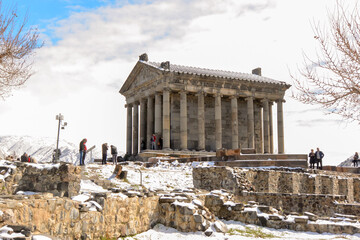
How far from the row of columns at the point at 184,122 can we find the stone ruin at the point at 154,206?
58.8 ft

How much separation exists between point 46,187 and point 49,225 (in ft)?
20.5

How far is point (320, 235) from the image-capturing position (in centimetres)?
1131

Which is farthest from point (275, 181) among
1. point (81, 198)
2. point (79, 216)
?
point (79, 216)

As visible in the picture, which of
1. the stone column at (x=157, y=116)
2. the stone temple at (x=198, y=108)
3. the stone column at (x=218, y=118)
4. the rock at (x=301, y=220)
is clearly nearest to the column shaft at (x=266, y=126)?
the stone temple at (x=198, y=108)

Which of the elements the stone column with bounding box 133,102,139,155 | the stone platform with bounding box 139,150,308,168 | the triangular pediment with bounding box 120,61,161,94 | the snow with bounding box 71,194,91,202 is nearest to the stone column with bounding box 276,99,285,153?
the triangular pediment with bounding box 120,61,161,94

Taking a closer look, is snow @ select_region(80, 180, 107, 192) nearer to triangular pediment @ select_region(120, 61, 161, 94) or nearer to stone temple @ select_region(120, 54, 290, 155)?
stone temple @ select_region(120, 54, 290, 155)

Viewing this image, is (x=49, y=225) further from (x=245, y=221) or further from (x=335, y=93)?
(x=335, y=93)

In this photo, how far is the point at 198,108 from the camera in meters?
39.1

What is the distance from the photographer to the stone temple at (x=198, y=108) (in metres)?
38.1

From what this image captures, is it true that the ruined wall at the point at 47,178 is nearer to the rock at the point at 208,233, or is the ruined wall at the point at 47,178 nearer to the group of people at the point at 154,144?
the rock at the point at 208,233

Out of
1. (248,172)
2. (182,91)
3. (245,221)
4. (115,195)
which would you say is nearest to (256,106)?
(182,91)

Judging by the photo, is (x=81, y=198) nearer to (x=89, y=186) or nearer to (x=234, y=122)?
(x=89, y=186)

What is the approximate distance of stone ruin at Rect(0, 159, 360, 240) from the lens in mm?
7449

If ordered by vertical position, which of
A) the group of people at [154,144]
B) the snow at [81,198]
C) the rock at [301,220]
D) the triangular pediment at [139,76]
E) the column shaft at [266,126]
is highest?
the triangular pediment at [139,76]
